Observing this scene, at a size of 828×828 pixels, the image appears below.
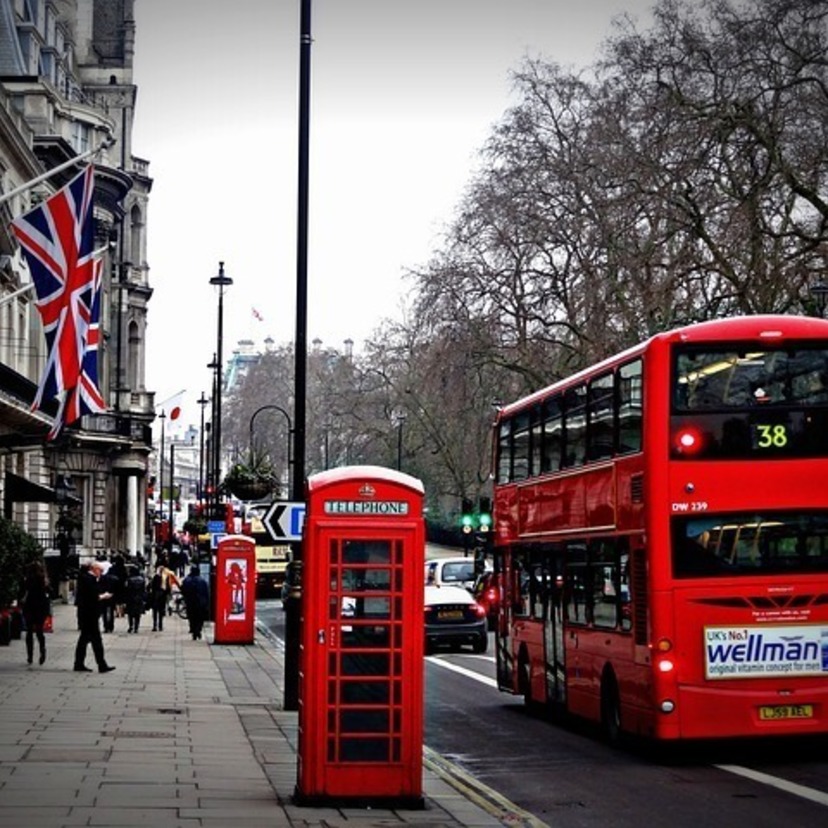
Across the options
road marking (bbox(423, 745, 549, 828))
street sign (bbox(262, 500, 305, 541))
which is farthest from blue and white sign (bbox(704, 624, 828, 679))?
street sign (bbox(262, 500, 305, 541))

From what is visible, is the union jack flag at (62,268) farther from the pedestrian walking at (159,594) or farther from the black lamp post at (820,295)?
the pedestrian walking at (159,594)

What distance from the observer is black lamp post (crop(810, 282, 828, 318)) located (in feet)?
128

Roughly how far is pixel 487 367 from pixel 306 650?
2143 inches

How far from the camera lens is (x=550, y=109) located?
197 ft

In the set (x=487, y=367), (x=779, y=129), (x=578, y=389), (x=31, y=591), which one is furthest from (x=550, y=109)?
(x=578, y=389)

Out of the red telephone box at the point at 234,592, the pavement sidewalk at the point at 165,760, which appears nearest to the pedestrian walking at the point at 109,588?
the red telephone box at the point at 234,592

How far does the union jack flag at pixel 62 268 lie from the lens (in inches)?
1012

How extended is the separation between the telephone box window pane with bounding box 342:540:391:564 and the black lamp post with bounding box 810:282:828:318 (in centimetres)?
2625

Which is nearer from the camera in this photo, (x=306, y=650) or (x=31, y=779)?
(x=306, y=650)

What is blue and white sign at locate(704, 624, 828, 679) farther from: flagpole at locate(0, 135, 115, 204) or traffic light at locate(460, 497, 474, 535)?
traffic light at locate(460, 497, 474, 535)

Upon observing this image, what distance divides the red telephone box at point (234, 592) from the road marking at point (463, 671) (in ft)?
19.7

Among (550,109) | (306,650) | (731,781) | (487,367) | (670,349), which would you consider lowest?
(731,781)

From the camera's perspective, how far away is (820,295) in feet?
134

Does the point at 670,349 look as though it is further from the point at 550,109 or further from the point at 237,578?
the point at 550,109
